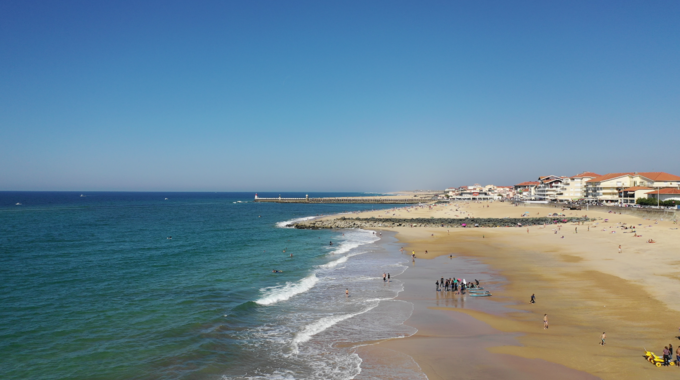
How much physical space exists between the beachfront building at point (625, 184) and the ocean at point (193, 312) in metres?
74.0

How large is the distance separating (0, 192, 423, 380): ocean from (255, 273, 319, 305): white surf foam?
0.08m

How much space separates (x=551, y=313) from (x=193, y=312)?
65.8 feet

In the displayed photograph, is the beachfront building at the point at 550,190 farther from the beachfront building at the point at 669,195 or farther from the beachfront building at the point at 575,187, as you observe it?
the beachfront building at the point at 669,195

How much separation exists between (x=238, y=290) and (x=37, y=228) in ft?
183

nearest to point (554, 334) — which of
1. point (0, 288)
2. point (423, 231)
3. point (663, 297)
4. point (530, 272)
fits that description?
point (663, 297)

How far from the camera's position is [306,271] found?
33.6 metres

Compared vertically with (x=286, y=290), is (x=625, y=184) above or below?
above

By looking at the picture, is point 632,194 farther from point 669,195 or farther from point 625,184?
point 669,195

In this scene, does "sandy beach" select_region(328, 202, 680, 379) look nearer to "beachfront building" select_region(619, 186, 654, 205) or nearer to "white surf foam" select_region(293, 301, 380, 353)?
"white surf foam" select_region(293, 301, 380, 353)

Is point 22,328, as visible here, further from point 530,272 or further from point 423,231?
point 423,231

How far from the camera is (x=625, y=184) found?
91188mm

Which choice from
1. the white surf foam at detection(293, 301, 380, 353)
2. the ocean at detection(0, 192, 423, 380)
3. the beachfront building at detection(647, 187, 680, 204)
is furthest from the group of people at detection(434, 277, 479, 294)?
the beachfront building at detection(647, 187, 680, 204)

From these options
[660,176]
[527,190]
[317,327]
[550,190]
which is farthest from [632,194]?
[317,327]

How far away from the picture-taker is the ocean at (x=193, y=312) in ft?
50.9
